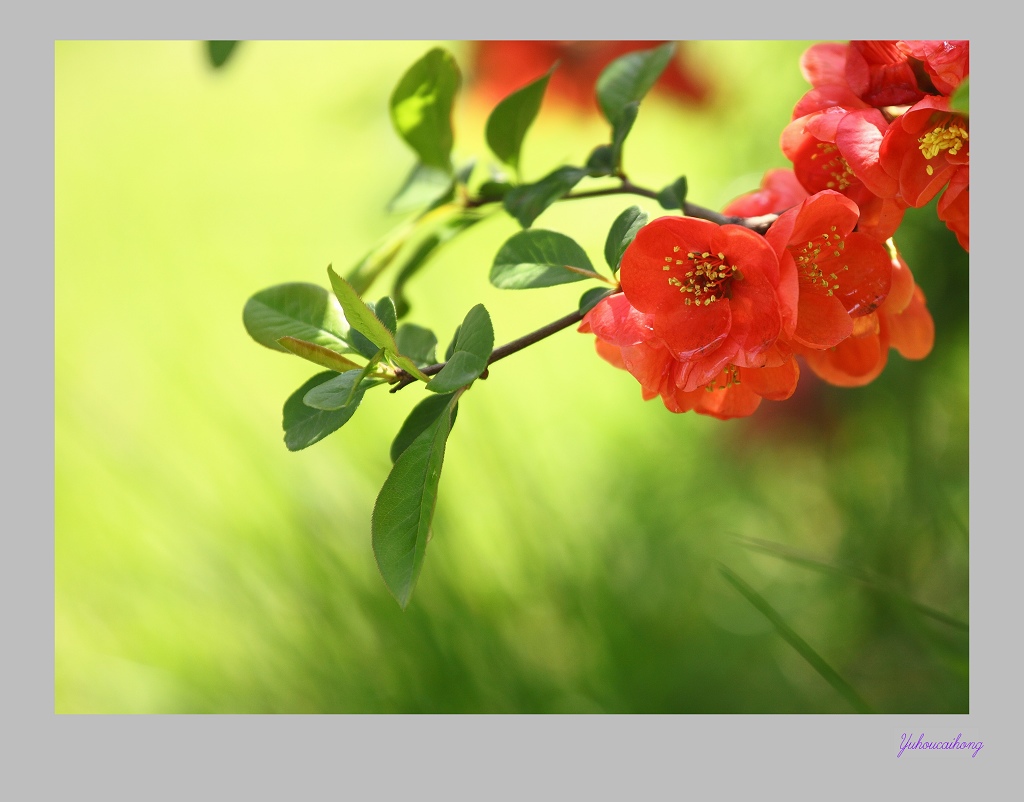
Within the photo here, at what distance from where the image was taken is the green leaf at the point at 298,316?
32 cm

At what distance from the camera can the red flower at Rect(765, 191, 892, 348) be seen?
0.27 meters

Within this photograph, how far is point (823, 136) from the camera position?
292mm

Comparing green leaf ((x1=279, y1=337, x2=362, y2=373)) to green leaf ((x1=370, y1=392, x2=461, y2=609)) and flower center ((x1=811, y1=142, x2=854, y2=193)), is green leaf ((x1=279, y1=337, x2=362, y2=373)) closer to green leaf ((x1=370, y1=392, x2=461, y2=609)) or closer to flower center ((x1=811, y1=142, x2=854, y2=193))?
green leaf ((x1=370, y1=392, x2=461, y2=609))

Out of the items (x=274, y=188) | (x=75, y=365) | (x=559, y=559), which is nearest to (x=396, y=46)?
(x=274, y=188)

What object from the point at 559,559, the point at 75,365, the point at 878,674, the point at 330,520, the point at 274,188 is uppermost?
the point at 274,188

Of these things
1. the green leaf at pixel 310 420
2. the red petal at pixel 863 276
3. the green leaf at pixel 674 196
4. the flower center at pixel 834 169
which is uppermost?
the green leaf at pixel 674 196

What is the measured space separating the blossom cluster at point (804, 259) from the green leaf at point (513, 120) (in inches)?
5.6

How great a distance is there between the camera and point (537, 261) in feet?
1.06

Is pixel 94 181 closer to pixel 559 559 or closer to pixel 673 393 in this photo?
pixel 559 559

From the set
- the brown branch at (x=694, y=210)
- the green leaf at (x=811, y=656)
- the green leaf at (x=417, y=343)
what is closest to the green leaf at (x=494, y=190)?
the brown branch at (x=694, y=210)

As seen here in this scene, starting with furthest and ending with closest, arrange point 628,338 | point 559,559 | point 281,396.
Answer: point 281,396 < point 559,559 < point 628,338

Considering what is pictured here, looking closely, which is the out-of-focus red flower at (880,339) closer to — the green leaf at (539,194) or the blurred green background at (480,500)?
the green leaf at (539,194)

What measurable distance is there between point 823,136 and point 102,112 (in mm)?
1117

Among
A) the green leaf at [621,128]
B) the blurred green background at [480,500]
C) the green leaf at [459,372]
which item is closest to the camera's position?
the green leaf at [459,372]
